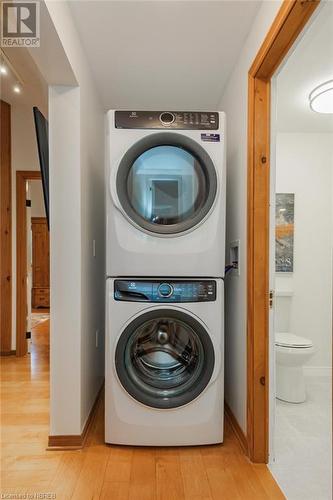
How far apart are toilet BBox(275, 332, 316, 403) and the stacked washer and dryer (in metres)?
0.96

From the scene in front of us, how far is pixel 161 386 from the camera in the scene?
1.93 meters

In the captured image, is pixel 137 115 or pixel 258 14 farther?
pixel 137 115

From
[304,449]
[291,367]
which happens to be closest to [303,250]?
[291,367]

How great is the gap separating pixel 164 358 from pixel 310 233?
6.83ft

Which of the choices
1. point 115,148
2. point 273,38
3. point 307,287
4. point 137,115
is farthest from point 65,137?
point 307,287

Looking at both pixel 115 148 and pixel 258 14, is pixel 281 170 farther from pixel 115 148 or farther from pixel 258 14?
pixel 115 148

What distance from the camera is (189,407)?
188 cm

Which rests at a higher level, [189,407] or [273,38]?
[273,38]

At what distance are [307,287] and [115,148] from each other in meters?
2.38

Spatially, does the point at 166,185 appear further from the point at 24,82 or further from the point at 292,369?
the point at 24,82

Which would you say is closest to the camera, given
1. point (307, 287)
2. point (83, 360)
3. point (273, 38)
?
point (273, 38)

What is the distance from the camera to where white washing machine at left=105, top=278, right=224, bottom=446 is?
187 centimetres

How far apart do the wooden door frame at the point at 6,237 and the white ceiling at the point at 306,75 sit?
290 cm

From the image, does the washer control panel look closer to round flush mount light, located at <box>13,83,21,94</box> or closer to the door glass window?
the door glass window
